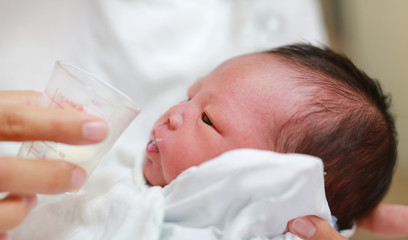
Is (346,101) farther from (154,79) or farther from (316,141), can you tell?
(154,79)

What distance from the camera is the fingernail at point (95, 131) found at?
0.63 metres

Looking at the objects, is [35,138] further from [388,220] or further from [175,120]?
[388,220]

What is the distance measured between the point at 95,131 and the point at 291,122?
0.47 metres

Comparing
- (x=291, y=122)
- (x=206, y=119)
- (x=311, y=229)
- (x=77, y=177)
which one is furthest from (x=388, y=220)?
(x=77, y=177)

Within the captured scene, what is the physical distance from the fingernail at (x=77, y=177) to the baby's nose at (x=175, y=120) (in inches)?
12.5

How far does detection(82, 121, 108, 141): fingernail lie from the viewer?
0.63 metres

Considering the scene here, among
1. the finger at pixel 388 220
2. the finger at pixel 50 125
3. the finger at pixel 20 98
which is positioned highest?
the finger at pixel 50 125

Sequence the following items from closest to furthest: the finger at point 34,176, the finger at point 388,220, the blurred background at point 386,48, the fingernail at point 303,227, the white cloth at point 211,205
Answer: the finger at point 34,176
the white cloth at point 211,205
the fingernail at point 303,227
the finger at point 388,220
the blurred background at point 386,48

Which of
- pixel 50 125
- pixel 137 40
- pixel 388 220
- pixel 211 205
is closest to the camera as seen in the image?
pixel 50 125

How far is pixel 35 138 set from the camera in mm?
645

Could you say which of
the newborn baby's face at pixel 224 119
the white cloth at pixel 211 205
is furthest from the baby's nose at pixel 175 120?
the white cloth at pixel 211 205

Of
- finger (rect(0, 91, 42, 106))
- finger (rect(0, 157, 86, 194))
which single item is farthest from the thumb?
finger (rect(0, 91, 42, 106))

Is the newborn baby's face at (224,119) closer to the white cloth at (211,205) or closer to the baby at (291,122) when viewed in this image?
the baby at (291,122)

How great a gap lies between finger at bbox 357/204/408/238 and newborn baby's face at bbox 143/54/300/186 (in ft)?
2.03
